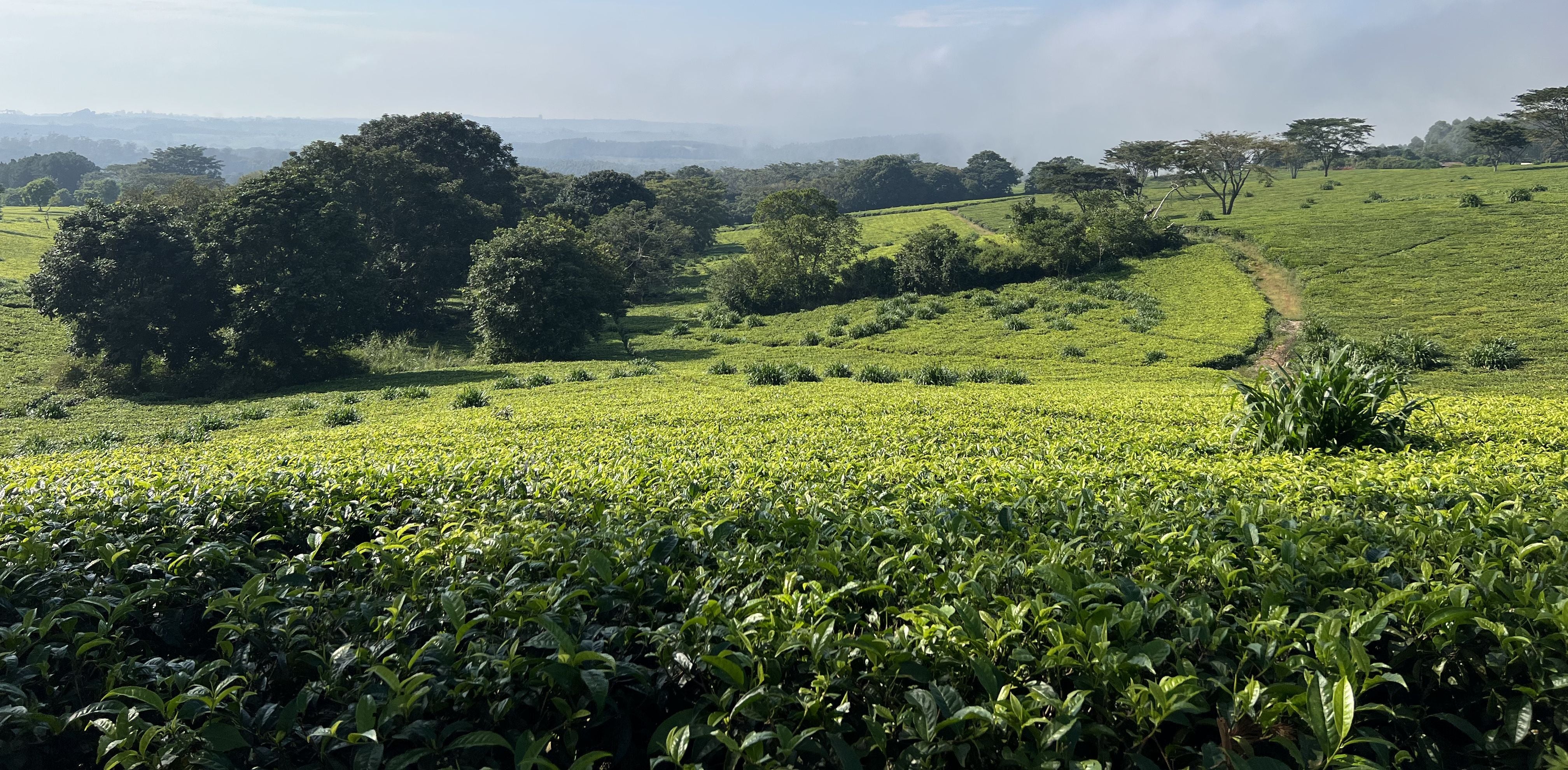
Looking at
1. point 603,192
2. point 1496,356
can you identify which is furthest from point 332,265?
point 1496,356

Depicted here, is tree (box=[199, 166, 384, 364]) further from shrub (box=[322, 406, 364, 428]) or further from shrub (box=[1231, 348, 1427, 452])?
shrub (box=[1231, 348, 1427, 452])

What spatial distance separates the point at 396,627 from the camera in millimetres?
2854

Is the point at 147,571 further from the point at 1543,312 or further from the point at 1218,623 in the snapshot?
the point at 1543,312

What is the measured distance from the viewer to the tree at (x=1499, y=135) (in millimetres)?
59031

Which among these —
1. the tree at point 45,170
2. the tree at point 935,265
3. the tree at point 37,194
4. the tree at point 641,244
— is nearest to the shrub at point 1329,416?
the tree at point 935,265

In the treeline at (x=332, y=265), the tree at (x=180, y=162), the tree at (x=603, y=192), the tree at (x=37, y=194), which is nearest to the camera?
the treeline at (x=332, y=265)

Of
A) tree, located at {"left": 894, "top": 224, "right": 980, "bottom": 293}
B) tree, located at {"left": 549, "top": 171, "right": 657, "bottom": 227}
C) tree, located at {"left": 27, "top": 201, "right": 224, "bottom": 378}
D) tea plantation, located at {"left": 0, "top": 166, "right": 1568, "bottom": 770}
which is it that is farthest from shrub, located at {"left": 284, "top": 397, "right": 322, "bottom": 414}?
tree, located at {"left": 549, "top": 171, "right": 657, "bottom": 227}

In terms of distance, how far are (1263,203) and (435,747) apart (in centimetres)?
6629

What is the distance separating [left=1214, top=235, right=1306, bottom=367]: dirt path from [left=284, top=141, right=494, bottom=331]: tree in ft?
117

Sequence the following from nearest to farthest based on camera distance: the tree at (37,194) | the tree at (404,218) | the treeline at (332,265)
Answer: the treeline at (332,265) → the tree at (404,218) → the tree at (37,194)

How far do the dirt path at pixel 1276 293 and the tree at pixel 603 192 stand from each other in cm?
4142

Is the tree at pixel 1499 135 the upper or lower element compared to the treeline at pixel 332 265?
upper

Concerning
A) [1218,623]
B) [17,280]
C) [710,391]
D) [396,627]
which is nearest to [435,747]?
[396,627]

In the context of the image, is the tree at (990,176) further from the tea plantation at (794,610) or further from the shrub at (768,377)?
the tea plantation at (794,610)
